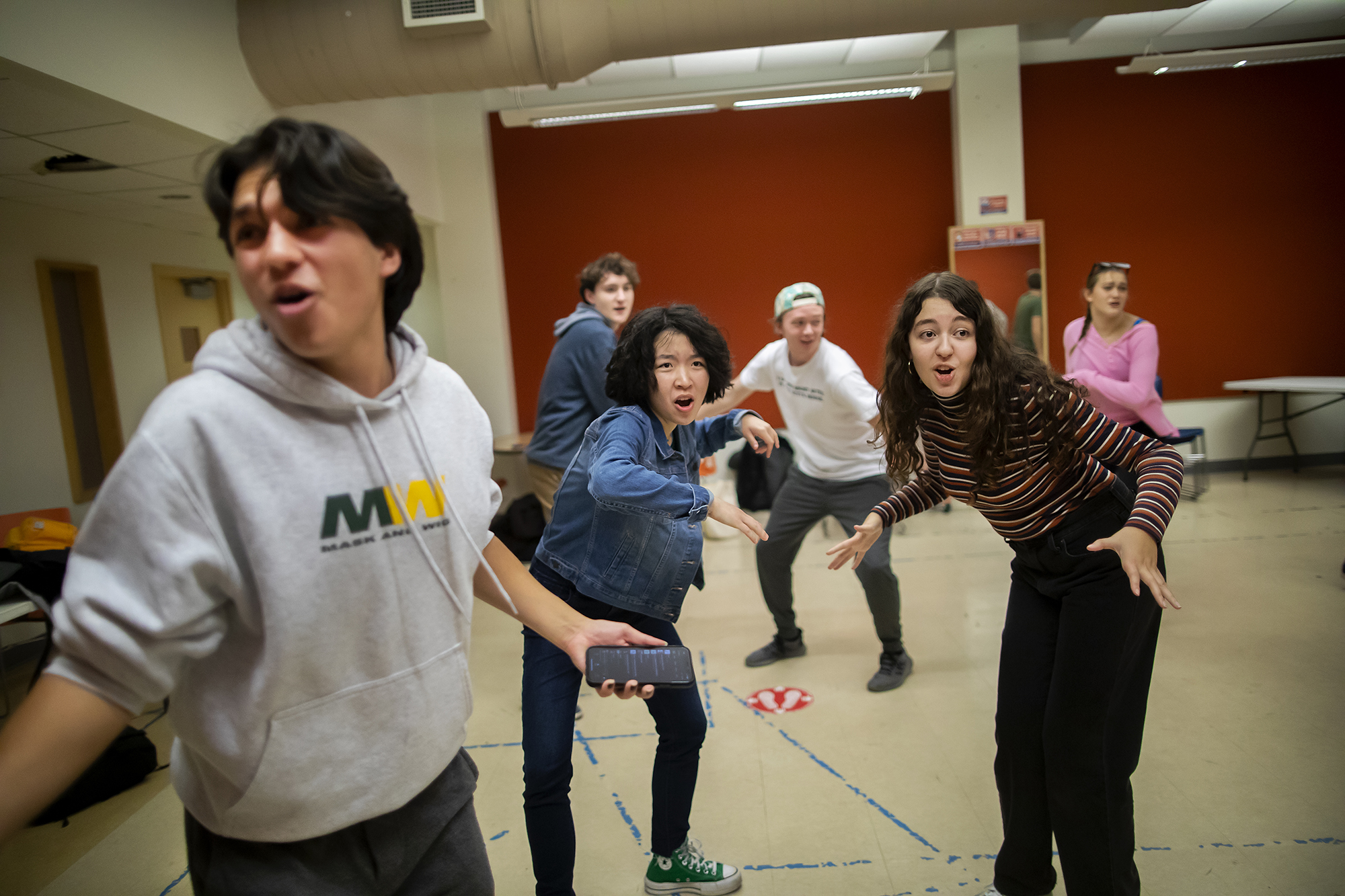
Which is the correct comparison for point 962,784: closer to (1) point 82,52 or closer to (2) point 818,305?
(2) point 818,305

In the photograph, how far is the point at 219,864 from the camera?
0.99m

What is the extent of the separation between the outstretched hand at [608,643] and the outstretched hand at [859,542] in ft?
2.18

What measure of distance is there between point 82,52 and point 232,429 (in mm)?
2878

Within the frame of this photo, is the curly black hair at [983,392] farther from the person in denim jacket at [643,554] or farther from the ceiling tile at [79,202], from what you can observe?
the ceiling tile at [79,202]

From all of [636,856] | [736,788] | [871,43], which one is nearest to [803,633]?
[736,788]

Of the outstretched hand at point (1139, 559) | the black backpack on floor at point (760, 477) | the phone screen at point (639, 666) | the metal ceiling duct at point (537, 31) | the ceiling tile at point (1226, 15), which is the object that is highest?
the ceiling tile at point (1226, 15)

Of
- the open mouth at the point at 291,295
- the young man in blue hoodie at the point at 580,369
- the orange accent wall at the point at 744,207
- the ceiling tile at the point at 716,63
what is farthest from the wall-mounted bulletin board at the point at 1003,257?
the open mouth at the point at 291,295

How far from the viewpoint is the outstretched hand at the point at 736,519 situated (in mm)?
1671

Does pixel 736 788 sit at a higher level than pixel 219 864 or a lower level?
lower

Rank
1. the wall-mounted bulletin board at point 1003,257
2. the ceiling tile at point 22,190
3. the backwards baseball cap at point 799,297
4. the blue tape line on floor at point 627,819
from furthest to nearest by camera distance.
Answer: the wall-mounted bulletin board at point 1003,257 < the ceiling tile at point 22,190 < the backwards baseball cap at point 799,297 < the blue tape line on floor at point 627,819

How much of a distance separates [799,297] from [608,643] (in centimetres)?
233

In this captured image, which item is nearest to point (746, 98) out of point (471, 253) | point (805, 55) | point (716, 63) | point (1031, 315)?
point (716, 63)

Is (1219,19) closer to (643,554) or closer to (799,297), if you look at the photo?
(799,297)

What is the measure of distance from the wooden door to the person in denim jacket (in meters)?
4.36
